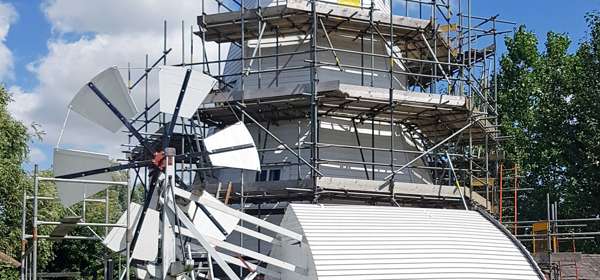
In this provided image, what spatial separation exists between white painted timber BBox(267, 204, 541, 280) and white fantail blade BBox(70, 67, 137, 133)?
4.33 m

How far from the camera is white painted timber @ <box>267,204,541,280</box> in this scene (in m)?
16.8

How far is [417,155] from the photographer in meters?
24.5

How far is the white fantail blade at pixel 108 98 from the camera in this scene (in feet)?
55.7

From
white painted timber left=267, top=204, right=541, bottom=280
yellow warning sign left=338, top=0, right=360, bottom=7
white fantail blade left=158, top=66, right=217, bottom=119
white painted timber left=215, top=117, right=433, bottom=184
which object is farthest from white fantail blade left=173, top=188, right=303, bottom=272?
yellow warning sign left=338, top=0, right=360, bottom=7

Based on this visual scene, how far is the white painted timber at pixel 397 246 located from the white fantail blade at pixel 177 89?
3.54 m

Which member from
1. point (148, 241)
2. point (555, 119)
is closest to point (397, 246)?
point (148, 241)

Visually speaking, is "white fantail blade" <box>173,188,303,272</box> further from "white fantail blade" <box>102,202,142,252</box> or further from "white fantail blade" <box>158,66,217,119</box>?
"white fantail blade" <box>158,66,217,119</box>

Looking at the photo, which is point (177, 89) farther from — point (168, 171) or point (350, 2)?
point (350, 2)

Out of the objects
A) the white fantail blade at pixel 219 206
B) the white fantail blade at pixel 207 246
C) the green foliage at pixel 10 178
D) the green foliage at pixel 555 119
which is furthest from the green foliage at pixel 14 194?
the green foliage at pixel 555 119

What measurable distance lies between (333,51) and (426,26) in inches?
134

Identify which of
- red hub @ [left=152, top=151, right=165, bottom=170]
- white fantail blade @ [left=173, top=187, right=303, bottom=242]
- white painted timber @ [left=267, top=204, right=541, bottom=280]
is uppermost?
red hub @ [left=152, top=151, right=165, bottom=170]

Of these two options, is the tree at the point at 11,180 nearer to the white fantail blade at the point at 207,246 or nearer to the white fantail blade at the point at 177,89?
the white fantail blade at the point at 177,89

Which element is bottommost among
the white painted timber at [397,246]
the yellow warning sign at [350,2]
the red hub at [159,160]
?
the white painted timber at [397,246]

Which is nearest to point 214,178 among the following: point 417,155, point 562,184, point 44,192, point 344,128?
point 344,128
